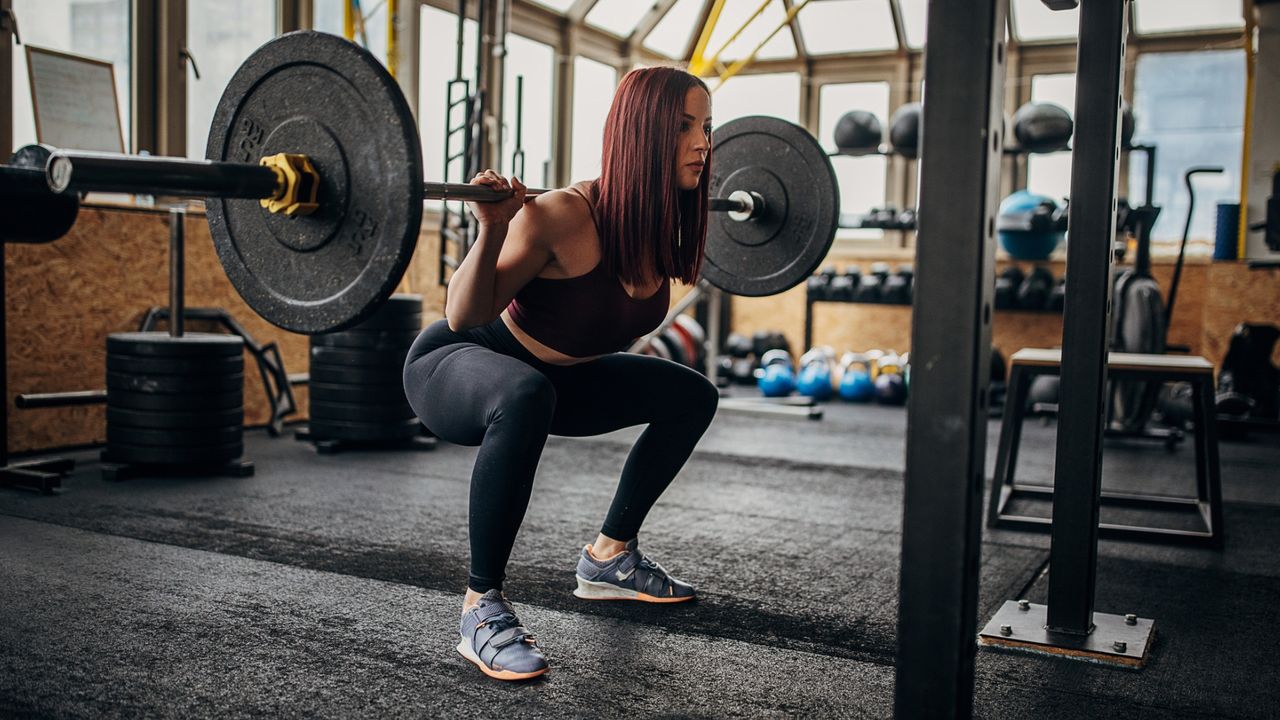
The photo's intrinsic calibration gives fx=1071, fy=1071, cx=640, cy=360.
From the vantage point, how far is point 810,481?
12.3 feet

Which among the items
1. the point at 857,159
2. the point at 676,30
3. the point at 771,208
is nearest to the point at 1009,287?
the point at 857,159

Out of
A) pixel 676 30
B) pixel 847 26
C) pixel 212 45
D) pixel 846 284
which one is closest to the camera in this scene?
pixel 212 45

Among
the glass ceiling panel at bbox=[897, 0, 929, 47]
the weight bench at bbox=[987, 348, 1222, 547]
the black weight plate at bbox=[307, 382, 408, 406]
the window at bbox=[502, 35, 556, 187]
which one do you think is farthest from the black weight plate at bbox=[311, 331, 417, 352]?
the glass ceiling panel at bbox=[897, 0, 929, 47]

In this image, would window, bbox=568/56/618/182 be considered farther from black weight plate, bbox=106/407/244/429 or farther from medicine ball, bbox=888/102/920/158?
black weight plate, bbox=106/407/244/429

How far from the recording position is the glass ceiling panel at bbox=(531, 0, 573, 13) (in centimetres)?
670

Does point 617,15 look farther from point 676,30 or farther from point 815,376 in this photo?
point 815,376

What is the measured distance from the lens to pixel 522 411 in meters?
1.74

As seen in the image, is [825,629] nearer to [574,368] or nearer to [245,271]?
[574,368]

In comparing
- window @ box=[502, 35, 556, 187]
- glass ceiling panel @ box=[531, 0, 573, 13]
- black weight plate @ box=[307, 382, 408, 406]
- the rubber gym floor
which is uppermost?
glass ceiling panel @ box=[531, 0, 573, 13]

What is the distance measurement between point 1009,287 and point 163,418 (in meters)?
4.80

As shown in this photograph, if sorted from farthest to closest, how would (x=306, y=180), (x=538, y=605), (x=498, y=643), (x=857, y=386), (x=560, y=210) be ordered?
(x=857, y=386), (x=538, y=605), (x=560, y=210), (x=498, y=643), (x=306, y=180)

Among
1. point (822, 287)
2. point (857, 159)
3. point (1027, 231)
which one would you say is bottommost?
point (822, 287)

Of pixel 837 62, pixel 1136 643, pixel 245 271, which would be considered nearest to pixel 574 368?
pixel 245 271

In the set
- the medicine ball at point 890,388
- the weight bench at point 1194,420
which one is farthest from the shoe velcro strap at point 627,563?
the medicine ball at point 890,388
